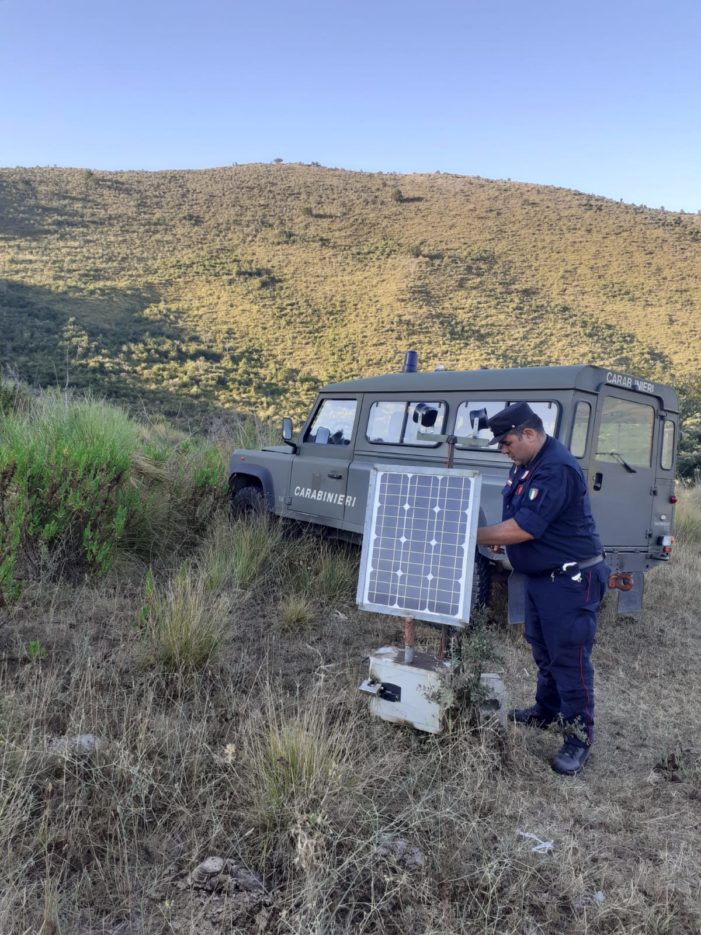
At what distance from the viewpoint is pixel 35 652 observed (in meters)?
3.70

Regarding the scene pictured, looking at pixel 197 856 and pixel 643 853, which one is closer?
pixel 197 856

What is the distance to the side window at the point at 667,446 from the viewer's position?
5836mm

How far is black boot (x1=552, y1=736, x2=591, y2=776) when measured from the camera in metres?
3.48

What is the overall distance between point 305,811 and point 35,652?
6.03ft

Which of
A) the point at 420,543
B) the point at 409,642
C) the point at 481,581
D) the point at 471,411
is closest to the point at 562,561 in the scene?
the point at 420,543

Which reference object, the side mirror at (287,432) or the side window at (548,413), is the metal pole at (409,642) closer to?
the side window at (548,413)

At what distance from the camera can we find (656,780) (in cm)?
342

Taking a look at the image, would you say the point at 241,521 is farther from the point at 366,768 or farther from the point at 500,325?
the point at 500,325

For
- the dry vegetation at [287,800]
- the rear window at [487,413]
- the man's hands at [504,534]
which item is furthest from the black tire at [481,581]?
the man's hands at [504,534]

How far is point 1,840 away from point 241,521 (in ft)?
14.3

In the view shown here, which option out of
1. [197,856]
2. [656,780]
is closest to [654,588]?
[656,780]

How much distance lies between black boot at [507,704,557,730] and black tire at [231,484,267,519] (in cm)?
371

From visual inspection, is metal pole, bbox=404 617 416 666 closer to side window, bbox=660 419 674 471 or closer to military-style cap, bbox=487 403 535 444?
military-style cap, bbox=487 403 535 444

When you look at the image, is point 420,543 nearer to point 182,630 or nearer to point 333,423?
point 182,630
